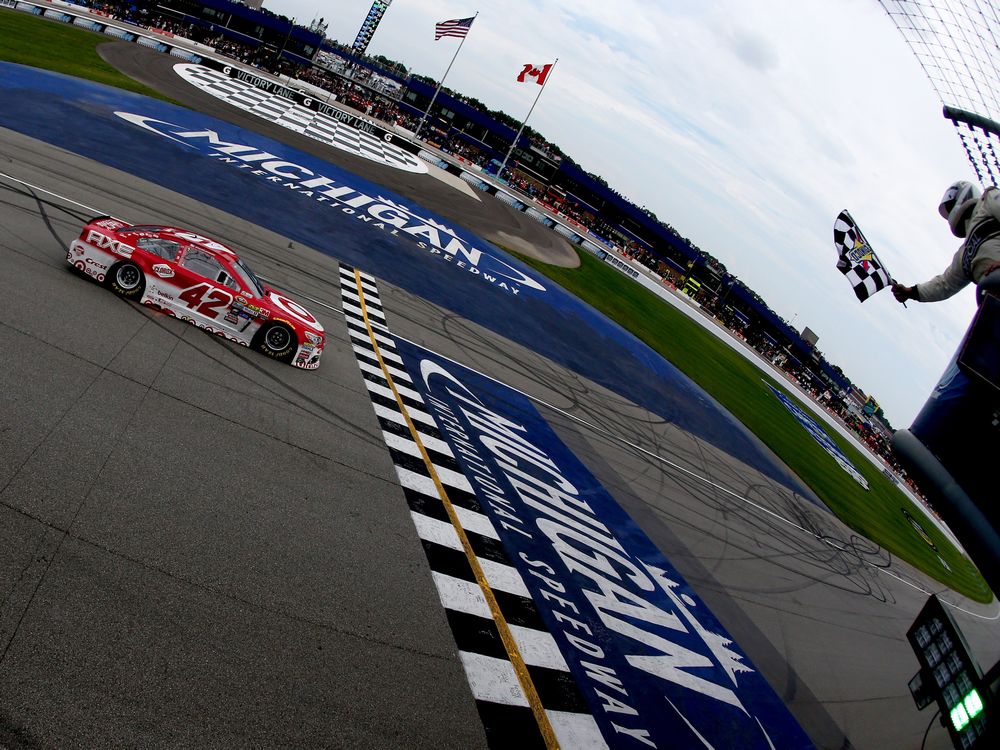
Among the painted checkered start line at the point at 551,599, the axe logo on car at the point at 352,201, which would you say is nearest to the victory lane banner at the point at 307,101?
the axe logo on car at the point at 352,201

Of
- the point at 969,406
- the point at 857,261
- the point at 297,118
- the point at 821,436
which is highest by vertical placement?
the point at 857,261

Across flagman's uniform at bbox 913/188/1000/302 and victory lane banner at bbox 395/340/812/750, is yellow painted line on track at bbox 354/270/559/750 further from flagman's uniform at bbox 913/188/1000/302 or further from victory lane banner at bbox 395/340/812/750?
flagman's uniform at bbox 913/188/1000/302

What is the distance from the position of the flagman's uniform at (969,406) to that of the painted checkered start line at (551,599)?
4.43 m

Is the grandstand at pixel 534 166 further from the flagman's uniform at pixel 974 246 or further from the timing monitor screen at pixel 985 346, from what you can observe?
the timing monitor screen at pixel 985 346

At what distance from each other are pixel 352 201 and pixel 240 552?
78.3 feet

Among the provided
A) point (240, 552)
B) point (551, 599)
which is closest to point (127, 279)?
point (240, 552)

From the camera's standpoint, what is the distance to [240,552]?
664 centimetres

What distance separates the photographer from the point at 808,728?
31.1 ft

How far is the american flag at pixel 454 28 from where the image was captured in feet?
140

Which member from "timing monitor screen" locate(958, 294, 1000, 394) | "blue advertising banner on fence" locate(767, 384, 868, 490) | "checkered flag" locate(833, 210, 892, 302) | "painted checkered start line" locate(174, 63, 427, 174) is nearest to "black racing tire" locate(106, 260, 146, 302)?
"checkered flag" locate(833, 210, 892, 302)

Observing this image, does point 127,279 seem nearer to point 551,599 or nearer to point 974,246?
point 551,599

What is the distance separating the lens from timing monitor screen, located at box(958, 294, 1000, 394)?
5393mm

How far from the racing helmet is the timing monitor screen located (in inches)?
45.1

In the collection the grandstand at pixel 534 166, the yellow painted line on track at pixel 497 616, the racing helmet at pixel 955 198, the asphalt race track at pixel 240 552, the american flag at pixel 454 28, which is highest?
the american flag at pixel 454 28
